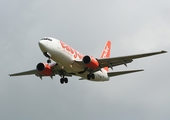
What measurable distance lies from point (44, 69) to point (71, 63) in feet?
15.5

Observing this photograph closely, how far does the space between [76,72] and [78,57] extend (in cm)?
233

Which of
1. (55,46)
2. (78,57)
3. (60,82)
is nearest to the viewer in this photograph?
(55,46)

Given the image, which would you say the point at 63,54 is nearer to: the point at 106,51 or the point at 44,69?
the point at 44,69

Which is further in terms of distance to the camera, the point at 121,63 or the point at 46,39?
the point at 121,63

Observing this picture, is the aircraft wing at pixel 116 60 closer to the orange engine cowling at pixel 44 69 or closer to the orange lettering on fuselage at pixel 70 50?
the orange lettering on fuselage at pixel 70 50

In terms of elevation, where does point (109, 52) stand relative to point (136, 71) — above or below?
above

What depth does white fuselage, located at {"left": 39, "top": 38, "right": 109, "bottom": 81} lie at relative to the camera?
48.9m

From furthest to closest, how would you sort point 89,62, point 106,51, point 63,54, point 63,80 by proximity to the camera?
point 106,51 → point 63,80 → point 89,62 → point 63,54

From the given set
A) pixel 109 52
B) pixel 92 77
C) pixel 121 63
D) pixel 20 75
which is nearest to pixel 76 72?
pixel 92 77

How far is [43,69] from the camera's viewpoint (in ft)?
178

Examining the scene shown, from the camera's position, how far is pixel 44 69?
54406mm

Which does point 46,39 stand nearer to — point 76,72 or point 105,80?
point 76,72

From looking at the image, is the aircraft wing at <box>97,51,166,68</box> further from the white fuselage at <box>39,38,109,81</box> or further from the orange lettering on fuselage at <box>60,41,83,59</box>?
the orange lettering on fuselage at <box>60,41,83,59</box>

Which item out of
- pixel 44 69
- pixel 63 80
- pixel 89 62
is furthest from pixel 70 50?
pixel 63 80
